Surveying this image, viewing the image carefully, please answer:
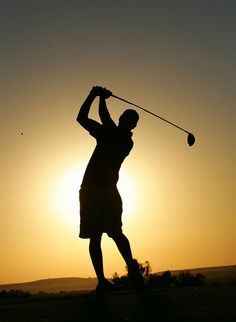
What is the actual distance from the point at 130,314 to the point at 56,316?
0.78m

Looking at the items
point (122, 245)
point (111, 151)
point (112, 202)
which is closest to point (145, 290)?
point (122, 245)

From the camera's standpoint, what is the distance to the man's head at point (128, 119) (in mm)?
8125

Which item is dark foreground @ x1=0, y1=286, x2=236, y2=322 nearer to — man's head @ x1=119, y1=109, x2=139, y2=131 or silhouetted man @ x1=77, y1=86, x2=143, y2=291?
silhouetted man @ x1=77, y1=86, x2=143, y2=291

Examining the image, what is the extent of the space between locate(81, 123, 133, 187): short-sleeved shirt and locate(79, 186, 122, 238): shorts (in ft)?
0.39

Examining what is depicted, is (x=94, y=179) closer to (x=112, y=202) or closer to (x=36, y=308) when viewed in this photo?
(x=112, y=202)

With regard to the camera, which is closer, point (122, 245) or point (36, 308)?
point (36, 308)

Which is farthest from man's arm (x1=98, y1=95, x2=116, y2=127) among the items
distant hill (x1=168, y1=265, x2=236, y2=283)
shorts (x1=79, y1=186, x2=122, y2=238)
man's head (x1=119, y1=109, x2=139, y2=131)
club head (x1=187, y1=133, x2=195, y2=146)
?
distant hill (x1=168, y1=265, x2=236, y2=283)

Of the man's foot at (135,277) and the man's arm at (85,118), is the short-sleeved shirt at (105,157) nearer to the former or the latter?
the man's arm at (85,118)

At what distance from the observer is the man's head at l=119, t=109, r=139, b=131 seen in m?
8.12

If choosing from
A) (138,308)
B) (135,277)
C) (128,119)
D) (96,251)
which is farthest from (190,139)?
(138,308)

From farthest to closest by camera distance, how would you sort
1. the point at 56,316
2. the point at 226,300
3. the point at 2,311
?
the point at 2,311 → the point at 226,300 → the point at 56,316

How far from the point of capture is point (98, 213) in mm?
7930

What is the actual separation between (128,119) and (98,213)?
51.3 inches

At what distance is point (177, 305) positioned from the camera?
6.21 meters
